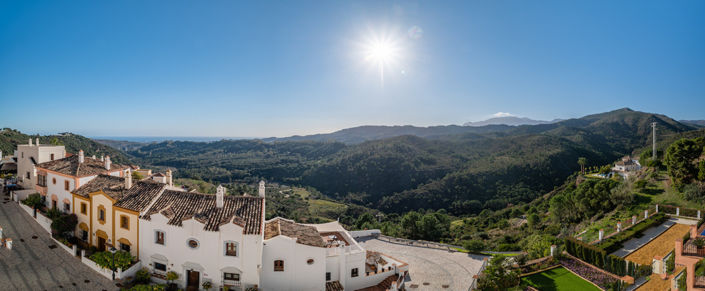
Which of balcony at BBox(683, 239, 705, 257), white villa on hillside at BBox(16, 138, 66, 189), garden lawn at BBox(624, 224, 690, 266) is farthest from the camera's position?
white villa on hillside at BBox(16, 138, 66, 189)

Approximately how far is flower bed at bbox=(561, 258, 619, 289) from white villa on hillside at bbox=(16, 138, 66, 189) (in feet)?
142

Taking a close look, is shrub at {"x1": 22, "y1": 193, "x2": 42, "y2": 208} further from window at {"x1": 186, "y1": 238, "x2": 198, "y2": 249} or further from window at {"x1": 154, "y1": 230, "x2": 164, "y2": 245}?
window at {"x1": 186, "y1": 238, "x2": 198, "y2": 249}

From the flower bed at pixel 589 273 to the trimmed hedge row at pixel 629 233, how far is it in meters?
1.89

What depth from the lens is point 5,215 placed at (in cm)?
2538

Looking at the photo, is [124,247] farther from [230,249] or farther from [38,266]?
[230,249]

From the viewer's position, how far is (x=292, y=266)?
20.9m

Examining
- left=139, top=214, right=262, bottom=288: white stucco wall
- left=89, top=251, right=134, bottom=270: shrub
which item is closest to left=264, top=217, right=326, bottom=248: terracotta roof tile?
left=139, top=214, right=262, bottom=288: white stucco wall

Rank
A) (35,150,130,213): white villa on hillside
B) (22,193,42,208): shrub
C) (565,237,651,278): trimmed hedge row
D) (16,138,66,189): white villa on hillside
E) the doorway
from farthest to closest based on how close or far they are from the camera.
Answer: (16,138,66,189): white villa on hillside → (22,193,42,208): shrub → (35,150,130,213): white villa on hillside → (565,237,651,278): trimmed hedge row → the doorway

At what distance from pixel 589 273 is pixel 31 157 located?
45928 mm

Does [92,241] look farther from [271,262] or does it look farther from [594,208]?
[594,208]

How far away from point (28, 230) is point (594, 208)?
178ft

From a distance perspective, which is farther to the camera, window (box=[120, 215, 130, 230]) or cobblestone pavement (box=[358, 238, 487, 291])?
cobblestone pavement (box=[358, 238, 487, 291])

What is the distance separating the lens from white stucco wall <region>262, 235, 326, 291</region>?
2047cm

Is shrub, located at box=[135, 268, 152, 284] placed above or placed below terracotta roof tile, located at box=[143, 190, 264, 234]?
below
